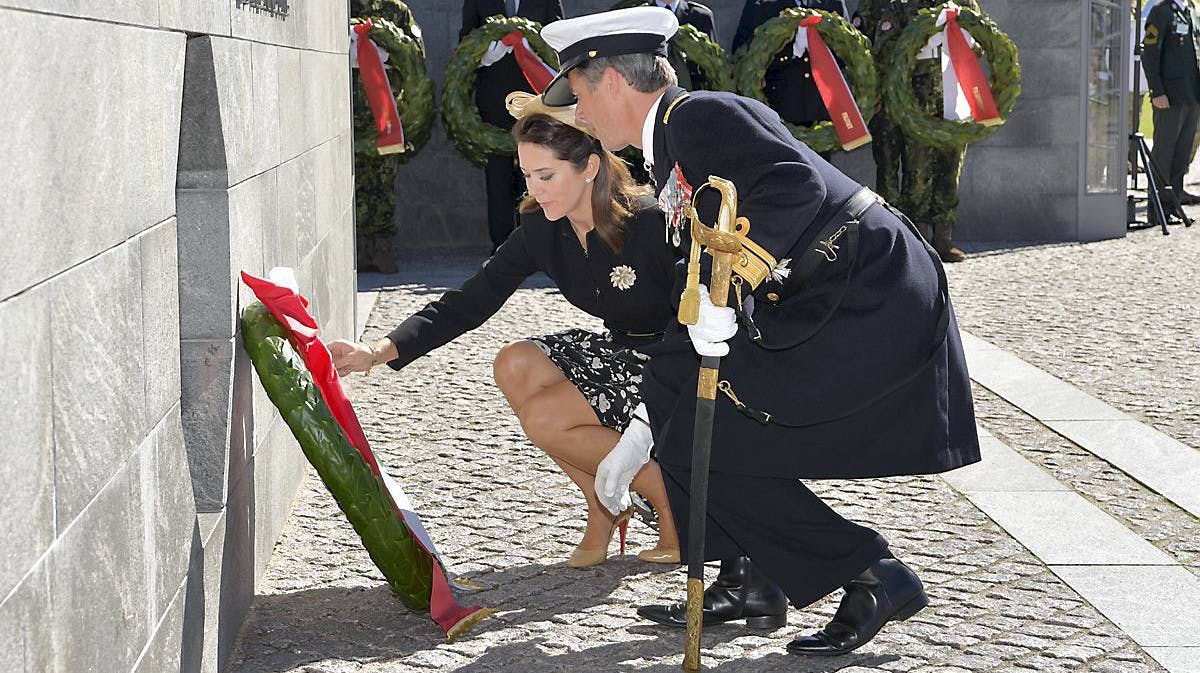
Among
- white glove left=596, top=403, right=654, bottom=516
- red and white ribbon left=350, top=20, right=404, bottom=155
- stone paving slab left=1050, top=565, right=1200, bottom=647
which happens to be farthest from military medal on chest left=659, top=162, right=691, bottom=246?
red and white ribbon left=350, top=20, right=404, bottom=155

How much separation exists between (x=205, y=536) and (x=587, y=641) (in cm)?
108

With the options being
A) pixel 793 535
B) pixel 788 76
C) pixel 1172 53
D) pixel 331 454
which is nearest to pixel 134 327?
pixel 331 454

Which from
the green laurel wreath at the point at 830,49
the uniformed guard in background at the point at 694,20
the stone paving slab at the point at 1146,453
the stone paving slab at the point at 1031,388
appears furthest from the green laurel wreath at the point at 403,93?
the stone paving slab at the point at 1146,453

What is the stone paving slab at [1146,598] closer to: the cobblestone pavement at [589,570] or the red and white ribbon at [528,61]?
the cobblestone pavement at [589,570]

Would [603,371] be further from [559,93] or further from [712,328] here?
[712,328]

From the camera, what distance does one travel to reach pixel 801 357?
4.16 m

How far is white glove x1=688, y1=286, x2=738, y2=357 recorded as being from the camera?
398cm

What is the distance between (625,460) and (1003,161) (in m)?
10.7

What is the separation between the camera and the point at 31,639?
8.13 feet

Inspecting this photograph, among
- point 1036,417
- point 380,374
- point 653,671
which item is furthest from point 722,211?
point 380,374

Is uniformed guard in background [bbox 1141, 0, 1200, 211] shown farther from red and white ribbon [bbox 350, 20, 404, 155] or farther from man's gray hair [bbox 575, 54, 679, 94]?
man's gray hair [bbox 575, 54, 679, 94]

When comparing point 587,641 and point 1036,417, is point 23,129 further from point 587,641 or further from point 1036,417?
point 1036,417

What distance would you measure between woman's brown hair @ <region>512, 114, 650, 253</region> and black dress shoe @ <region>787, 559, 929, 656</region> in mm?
1283

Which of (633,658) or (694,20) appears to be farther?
(694,20)
